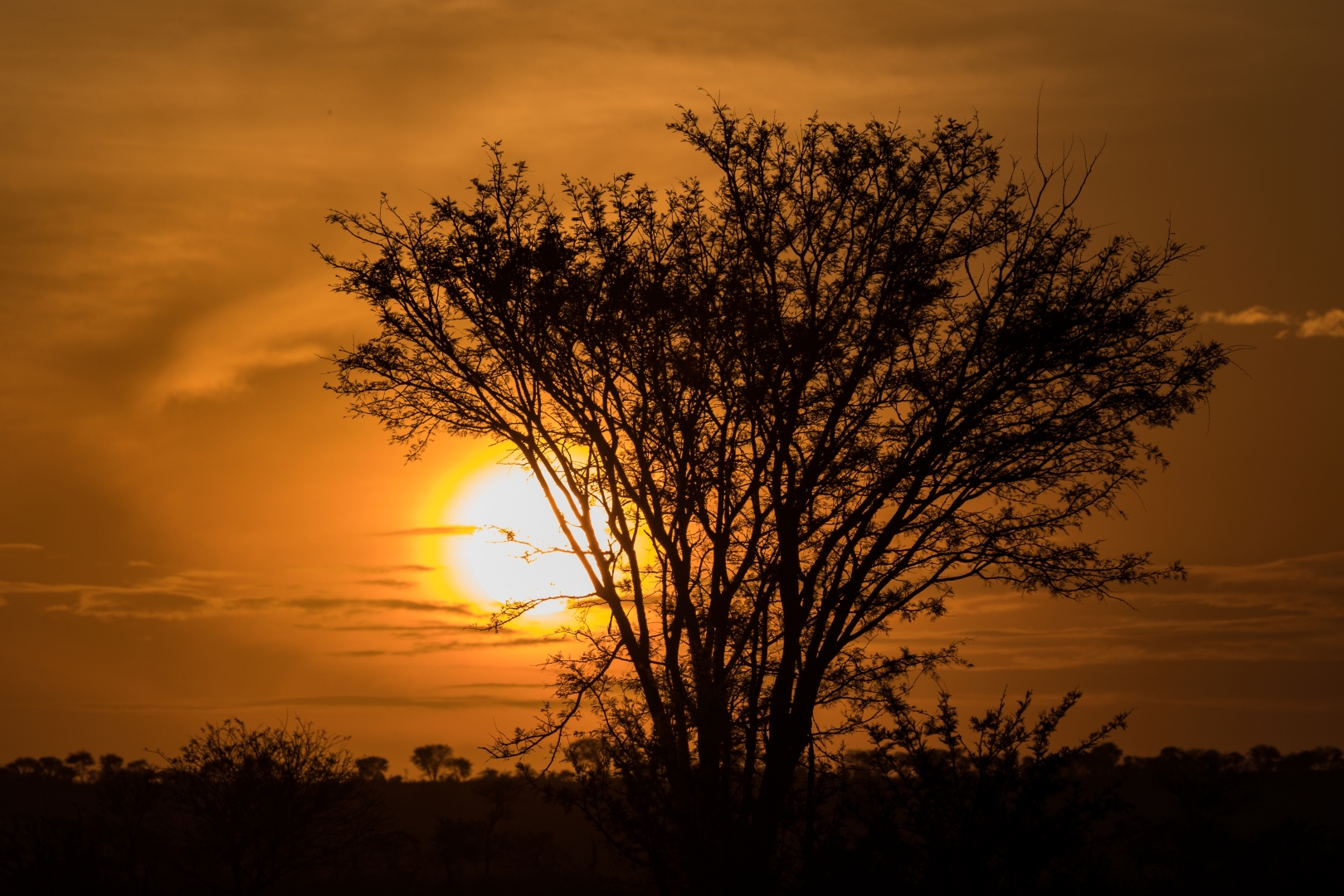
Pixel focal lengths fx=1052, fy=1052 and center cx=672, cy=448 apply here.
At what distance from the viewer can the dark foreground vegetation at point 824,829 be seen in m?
11.1

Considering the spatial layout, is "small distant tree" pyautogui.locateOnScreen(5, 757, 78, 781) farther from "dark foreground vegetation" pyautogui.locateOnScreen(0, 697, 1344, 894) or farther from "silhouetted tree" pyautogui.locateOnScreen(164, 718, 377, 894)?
"silhouetted tree" pyautogui.locateOnScreen(164, 718, 377, 894)

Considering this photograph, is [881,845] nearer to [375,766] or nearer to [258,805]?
[258,805]

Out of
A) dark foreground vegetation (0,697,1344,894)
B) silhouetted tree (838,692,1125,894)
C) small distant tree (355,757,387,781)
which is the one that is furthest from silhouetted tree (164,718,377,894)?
small distant tree (355,757,387,781)

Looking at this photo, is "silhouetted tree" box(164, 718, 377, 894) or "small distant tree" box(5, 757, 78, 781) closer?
"silhouetted tree" box(164, 718, 377, 894)

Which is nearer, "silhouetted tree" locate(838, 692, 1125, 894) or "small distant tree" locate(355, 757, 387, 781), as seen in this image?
"silhouetted tree" locate(838, 692, 1125, 894)

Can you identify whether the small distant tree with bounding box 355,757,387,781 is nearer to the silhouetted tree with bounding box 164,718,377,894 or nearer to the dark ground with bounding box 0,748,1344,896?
the dark ground with bounding box 0,748,1344,896

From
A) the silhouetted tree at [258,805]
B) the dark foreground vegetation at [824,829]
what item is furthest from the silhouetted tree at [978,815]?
the silhouetted tree at [258,805]

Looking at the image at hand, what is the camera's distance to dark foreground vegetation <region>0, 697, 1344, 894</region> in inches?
435

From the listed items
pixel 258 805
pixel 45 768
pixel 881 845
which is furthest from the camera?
pixel 45 768

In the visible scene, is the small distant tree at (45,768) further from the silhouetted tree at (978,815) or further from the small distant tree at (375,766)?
the silhouetted tree at (978,815)

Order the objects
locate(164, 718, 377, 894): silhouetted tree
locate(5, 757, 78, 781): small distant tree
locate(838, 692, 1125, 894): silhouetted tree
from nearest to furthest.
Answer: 1. locate(838, 692, 1125, 894): silhouetted tree
2. locate(164, 718, 377, 894): silhouetted tree
3. locate(5, 757, 78, 781): small distant tree

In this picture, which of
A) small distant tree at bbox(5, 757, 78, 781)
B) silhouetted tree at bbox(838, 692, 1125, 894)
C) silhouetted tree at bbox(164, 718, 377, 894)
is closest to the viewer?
silhouetted tree at bbox(838, 692, 1125, 894)

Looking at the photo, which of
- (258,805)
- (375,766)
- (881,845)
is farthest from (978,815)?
(375,766)

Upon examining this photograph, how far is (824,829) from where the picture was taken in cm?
1159
